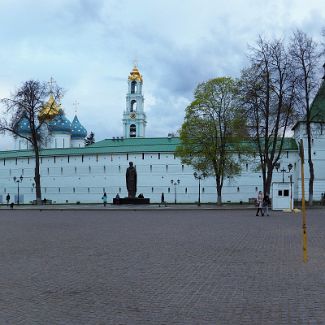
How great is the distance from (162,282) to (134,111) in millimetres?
96922

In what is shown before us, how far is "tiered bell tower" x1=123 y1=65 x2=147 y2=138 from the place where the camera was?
10281cm

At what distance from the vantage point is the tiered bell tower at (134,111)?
103m

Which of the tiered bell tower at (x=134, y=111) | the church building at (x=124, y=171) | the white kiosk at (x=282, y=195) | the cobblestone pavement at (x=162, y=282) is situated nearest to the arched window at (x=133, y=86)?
the tiered bell tower at (x=134, y=111)

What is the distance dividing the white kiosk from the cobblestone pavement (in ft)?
75.2

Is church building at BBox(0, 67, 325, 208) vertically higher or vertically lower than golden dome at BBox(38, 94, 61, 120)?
lower

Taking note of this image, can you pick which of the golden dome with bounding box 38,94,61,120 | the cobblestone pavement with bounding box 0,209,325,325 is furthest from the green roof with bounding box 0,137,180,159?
the cobblestone pavement with bounding box 0,209,325,325

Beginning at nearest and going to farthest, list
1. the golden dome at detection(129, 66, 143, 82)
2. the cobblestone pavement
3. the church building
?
1. the cobblestone pavement
2. the church building
3. the golden dome at detection(129, 66, 143, 82)

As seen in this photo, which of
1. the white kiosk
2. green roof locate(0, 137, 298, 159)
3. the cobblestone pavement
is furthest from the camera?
green roof locate(0, 137, 298, 159)

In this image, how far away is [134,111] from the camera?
343 ft

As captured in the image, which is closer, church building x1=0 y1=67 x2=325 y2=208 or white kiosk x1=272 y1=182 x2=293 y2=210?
white kiosk x1=272 y1=182 x2=293 y2=210

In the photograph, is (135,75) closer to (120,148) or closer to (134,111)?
(134,111)

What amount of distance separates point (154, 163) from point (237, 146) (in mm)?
31503

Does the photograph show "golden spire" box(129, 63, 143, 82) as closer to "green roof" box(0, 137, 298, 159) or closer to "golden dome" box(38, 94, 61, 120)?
"green roof" box(0, 137, 298, 159)

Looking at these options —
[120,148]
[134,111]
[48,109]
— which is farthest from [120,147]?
[48,109]
